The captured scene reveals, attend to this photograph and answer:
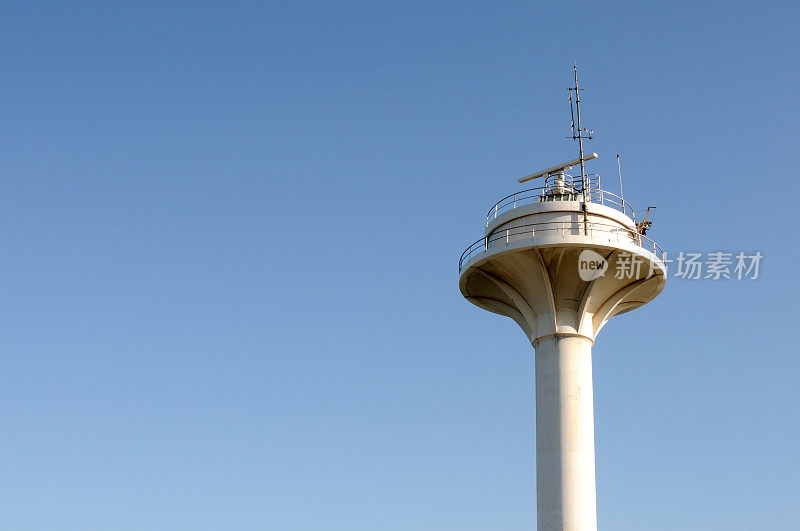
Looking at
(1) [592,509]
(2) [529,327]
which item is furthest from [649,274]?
(1) [592,509]

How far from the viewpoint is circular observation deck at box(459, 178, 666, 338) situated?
3619cm

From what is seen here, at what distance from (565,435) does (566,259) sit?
655 cm

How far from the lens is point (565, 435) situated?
116ft

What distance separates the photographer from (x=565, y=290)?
37.0m

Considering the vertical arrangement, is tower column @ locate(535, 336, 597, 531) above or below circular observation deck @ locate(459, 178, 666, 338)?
below

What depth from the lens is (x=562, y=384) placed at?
3616 cm

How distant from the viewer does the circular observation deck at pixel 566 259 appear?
36.2 metres

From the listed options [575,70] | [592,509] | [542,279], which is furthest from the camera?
[575,70]

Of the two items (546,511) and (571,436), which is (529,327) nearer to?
(571,436)

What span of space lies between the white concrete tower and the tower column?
36 millimetres

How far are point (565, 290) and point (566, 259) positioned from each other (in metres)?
1.26

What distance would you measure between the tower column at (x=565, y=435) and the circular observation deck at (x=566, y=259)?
3.63 ft

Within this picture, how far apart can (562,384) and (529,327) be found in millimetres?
2834

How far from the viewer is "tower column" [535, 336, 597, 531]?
113 feet
